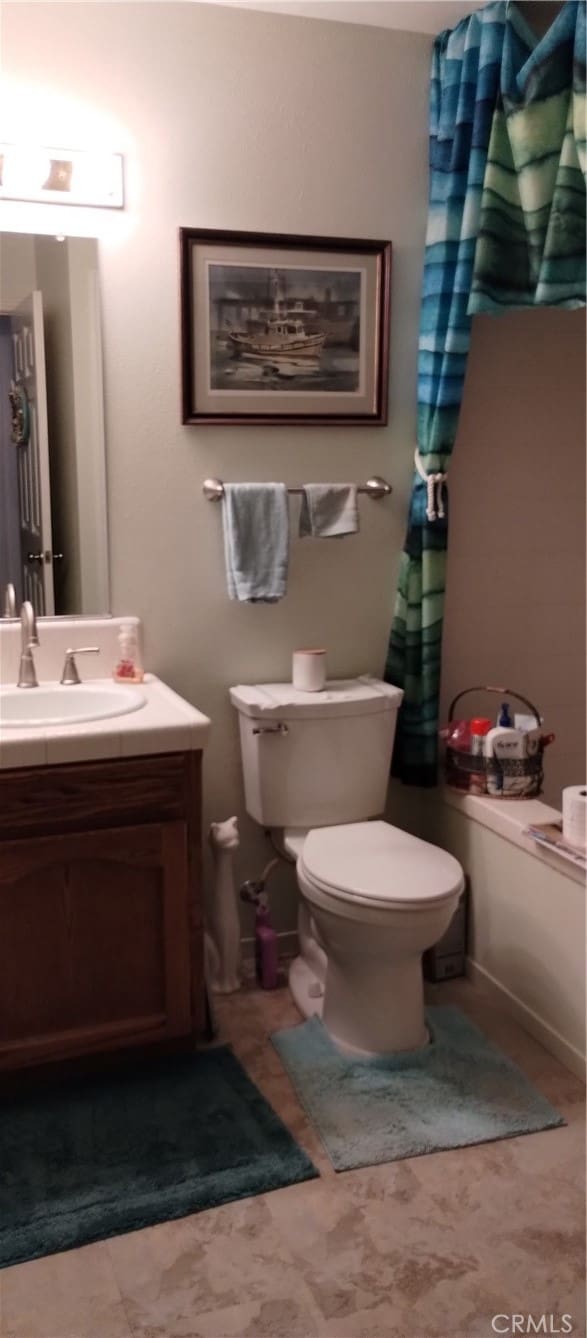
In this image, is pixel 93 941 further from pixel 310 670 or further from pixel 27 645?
pixel 310 670

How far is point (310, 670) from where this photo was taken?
96.7 inches

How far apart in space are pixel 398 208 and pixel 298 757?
1.36 metres

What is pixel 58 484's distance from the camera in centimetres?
229

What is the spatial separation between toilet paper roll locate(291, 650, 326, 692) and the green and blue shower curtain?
0.83 feet

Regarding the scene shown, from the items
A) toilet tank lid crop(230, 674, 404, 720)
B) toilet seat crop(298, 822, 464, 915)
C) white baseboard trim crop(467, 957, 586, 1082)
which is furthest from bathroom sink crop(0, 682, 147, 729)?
white baseboard trim crop(467, 957, 586, 1082)

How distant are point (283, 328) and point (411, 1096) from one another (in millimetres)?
1742

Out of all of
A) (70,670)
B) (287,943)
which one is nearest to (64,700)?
(70,670)

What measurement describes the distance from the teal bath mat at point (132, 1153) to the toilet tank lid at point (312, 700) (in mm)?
786

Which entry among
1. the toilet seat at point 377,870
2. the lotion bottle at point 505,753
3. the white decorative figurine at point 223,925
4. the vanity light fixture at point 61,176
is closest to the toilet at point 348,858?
the toilet seat at point 377,870

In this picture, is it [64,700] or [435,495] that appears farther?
[435,495]

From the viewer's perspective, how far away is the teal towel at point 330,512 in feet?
8.02

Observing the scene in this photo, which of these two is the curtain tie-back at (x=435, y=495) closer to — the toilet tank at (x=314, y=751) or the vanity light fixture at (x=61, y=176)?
the toilet tank at (x=314, y=751)

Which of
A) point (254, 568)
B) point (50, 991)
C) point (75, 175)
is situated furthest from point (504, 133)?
point (50, 991)

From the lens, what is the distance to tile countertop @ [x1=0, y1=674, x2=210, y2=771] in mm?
1838
